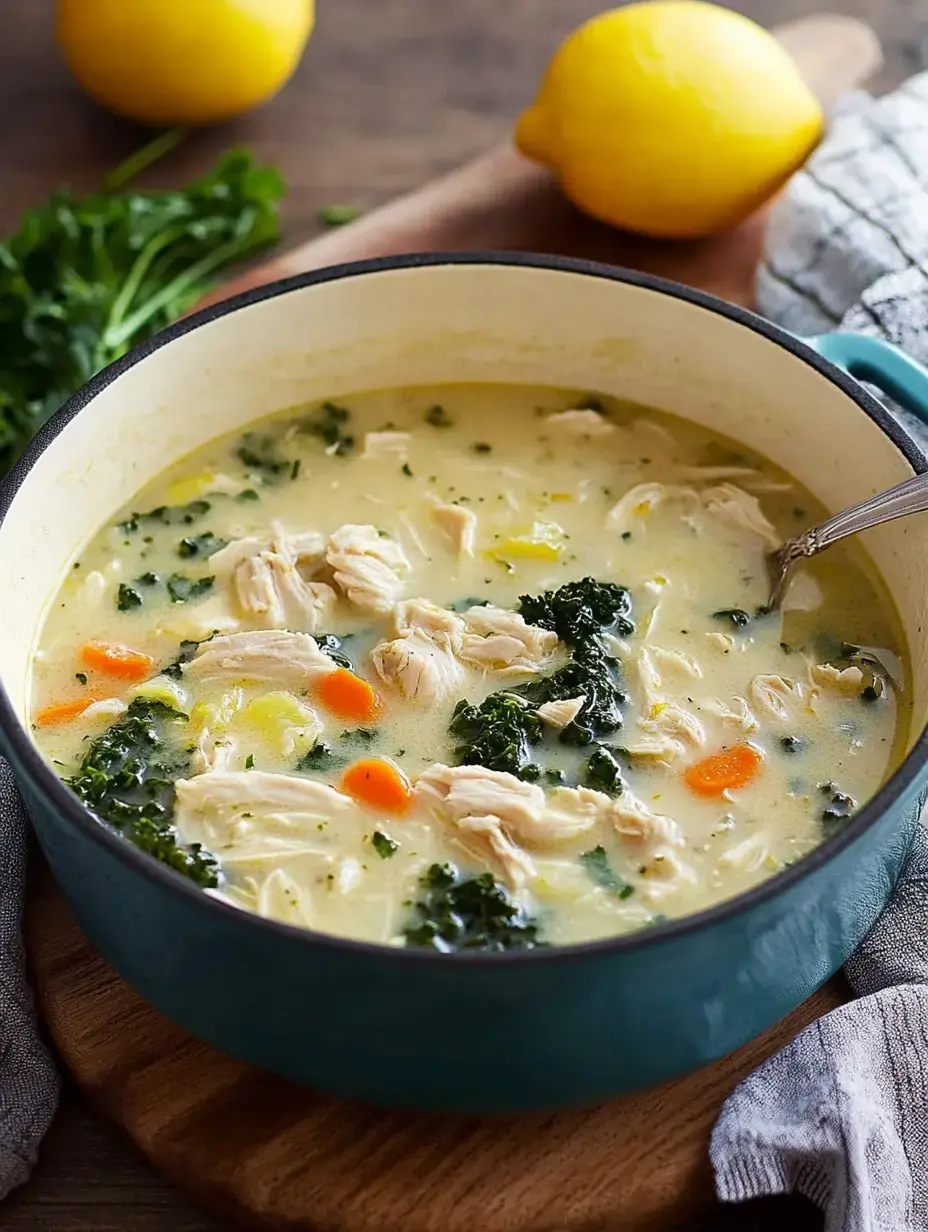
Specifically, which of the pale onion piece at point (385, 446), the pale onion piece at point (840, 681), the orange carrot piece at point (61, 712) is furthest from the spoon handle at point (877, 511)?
the orange carrot piece at point (61, 712)

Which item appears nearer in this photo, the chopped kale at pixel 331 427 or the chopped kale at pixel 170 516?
the chopped kale at pixel 170 516

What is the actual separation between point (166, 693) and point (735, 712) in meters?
0.98

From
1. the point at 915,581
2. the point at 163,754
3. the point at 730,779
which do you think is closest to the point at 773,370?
the point at 915,581

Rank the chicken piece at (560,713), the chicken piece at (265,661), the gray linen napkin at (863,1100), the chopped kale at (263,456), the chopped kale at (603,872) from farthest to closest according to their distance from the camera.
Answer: the chopped kale at (263,456)
the chicken piece at (265,661)
the chicken piece at (560,713)
the chopped kale at (603,872)
the gray linen napkin at (863,1100)

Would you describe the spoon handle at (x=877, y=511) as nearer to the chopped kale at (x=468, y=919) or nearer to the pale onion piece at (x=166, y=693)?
the chopped kale at (x=468, y=919)

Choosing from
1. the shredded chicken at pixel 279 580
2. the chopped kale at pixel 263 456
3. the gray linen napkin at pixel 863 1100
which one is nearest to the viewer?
the gray linen napkin at pixel 863 1100

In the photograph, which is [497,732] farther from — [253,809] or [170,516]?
[170,516]

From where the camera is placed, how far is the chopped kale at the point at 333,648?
2.79m

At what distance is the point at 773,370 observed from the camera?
3100mm

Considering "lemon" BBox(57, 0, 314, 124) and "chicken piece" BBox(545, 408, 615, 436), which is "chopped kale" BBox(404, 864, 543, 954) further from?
"lemon" BBox(57, 0, 314, 124)

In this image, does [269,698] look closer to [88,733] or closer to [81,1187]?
[88,733]

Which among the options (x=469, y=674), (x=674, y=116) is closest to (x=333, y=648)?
(x=469, y=674)

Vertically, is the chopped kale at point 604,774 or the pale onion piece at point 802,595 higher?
Result: the pale onion piece at point 802,595

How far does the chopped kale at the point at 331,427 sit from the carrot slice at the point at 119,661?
68cm
